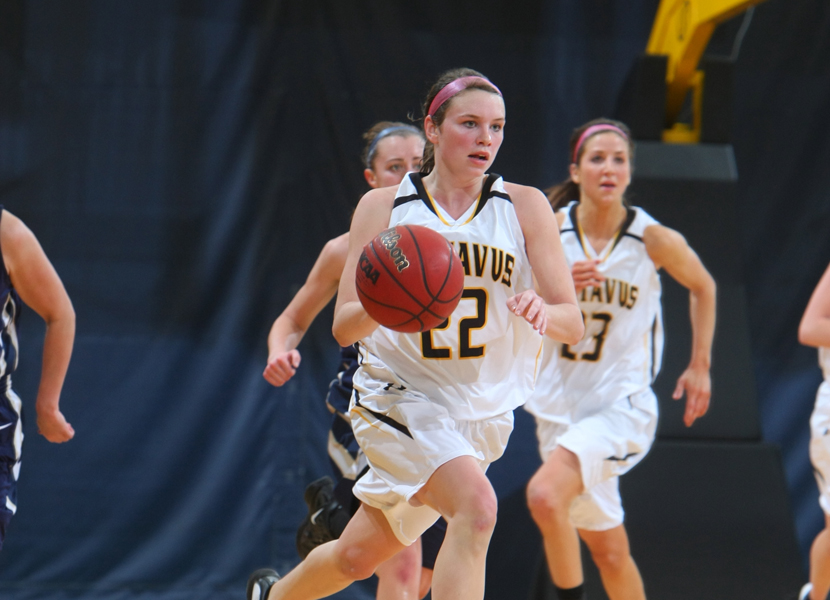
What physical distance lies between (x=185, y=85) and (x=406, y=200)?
Answer: 10.5ft

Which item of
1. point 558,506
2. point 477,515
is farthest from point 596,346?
point 477,515

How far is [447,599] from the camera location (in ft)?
7.76

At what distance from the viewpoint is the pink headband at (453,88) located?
283 centimetres

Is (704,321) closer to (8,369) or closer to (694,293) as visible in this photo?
(694,293)

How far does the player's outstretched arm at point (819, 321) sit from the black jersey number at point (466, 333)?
1993mm

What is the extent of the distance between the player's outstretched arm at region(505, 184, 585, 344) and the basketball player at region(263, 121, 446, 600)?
0.81m

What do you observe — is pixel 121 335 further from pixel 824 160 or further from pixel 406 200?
pixel 824 160

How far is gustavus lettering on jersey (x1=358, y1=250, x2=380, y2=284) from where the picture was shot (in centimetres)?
242

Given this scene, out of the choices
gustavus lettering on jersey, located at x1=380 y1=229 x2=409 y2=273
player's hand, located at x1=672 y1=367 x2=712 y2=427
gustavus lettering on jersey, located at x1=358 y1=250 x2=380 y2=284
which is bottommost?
player's hand, located at x1=672 y1=367 x2=712 y2=427

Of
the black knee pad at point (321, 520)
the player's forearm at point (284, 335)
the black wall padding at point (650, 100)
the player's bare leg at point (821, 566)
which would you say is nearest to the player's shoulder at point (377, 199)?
the player's forearm at point (284, 335)

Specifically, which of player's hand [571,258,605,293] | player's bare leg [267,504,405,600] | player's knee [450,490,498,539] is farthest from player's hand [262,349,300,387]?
player's hand [571,258,605,293]

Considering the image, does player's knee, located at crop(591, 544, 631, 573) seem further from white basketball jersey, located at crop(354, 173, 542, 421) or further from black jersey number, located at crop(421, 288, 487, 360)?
black jersey number, located at crop(421, 288, 487, 360)

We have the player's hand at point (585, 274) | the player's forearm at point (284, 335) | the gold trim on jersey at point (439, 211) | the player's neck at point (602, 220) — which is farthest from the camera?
the player's neck at point (602, 220)

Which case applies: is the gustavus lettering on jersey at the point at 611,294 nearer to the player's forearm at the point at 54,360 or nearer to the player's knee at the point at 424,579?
the player's knee at the point at 424,579
